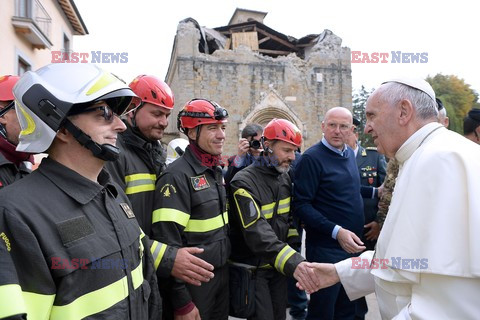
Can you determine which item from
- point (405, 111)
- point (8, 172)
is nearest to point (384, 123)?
point (405, 111)

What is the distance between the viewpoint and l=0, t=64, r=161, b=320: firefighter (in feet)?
4.41

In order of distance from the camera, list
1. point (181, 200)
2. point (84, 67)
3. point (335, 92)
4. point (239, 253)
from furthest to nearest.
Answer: point (335, 92), point (239, 253), point (181, 200), point (84, 67)

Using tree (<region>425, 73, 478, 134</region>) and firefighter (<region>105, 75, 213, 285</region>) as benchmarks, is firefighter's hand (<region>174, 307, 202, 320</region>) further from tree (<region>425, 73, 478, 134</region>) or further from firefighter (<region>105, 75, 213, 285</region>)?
tree (<region>425, 73, 478, 134</region>)

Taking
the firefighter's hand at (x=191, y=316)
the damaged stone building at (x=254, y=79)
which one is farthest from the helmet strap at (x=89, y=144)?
the damaged stone building at (x=254, y=79)

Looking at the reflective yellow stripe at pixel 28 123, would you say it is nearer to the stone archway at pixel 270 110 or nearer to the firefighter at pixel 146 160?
the firefighter at pixel 146 160

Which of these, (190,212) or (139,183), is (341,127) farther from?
(139,183)

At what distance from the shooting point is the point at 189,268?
2594 millimetres

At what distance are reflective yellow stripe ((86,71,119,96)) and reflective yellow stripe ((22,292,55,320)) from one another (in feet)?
2.95

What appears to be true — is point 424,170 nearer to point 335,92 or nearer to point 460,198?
point 460,198

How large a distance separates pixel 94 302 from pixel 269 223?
2276mm

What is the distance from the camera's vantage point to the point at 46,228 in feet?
4.66

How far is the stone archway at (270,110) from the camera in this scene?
19.7m

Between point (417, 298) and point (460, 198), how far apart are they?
22.0 inches

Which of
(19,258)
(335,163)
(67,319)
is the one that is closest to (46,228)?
(19,258)
